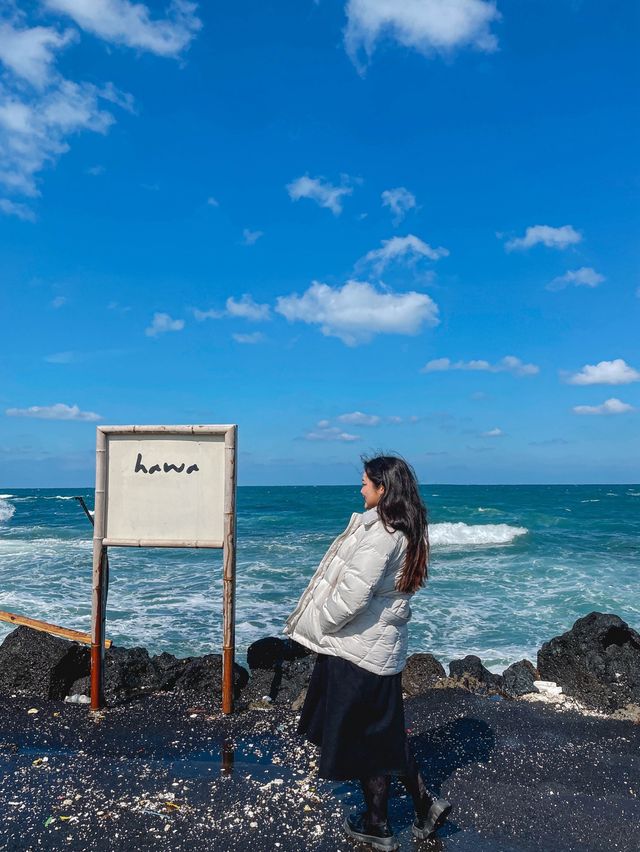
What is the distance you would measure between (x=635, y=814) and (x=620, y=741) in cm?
116

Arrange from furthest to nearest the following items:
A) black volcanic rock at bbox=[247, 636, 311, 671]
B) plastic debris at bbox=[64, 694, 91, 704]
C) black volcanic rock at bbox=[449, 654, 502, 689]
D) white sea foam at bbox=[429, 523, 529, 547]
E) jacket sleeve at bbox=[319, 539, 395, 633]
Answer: white sea foam at bbox=[429, 523, 529, 547], black volcanic rock at bbox=[247, 636, 311, 671], black volcanic rock at bbox=[449, 654, 502, 689], plastic debris at bbox=[64, 694, 91, 704], jacket sleeve at bbox=[319, 539, 395, 633]

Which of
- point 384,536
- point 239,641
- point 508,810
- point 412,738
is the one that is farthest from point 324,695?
point 239,641

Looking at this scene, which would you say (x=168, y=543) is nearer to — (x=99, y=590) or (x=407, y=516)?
(x=99, y=590)

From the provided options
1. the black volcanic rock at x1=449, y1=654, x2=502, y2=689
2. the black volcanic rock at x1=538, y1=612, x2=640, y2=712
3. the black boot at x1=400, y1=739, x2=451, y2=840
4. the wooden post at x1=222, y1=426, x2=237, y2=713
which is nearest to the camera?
the black boot at x1=400, y1=739, x2=451, y2=840

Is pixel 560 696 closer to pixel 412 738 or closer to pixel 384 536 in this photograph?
pixel 412 738

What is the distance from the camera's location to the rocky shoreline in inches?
145

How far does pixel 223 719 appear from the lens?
5.38 m

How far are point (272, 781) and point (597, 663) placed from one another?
4.01 m

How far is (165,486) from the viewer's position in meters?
5.63

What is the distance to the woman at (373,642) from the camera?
3.32 metres

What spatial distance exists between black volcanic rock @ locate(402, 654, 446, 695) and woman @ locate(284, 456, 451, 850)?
2.82 metres

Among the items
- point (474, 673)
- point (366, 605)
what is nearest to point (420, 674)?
point (474, 673)

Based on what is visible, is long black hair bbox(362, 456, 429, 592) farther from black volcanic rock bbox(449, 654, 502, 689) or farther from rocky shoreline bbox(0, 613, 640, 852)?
black volcanic rock bbox(449, 654, 502, 689)

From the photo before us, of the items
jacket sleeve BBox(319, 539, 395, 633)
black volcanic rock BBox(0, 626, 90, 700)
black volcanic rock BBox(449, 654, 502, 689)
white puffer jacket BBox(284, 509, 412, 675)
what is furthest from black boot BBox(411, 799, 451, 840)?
black volcanic rock BBox(0, 626, 90, 700)
